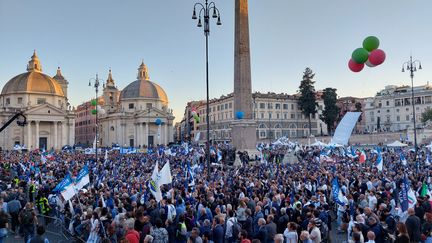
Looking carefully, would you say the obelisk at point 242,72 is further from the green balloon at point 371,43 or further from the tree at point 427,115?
the tree at point 427,115

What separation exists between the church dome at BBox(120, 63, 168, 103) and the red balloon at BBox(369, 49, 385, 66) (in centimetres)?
7283

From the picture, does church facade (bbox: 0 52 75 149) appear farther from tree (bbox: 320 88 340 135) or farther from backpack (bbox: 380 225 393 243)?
backpack (bbox: 380 225 393 243)

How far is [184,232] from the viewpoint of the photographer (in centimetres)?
766

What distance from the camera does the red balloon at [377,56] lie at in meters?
15.6

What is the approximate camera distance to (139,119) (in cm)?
7981

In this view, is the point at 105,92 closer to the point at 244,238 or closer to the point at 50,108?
the point at 50,108

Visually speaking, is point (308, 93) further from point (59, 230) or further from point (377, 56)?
point (59, 230)

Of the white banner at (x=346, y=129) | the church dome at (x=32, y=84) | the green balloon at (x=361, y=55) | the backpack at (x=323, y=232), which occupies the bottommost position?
the backpack at (x=323, y=232)

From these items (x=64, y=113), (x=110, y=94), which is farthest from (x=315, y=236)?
(x=110, y=94)

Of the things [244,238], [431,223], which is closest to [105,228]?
[244,238]

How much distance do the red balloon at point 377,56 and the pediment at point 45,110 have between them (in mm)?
64284

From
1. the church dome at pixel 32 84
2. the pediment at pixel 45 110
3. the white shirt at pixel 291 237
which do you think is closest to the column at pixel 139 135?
the pediment at pixel 45 110

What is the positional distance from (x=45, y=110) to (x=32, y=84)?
29.1 ft

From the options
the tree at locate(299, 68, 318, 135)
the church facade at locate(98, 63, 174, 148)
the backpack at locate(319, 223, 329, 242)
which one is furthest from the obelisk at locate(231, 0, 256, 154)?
the church facade at locate(98, 63, 174, 148)
